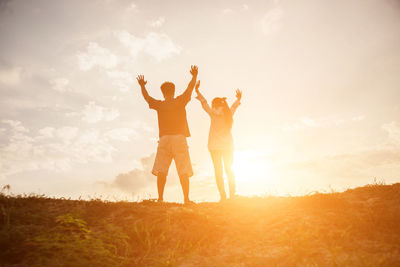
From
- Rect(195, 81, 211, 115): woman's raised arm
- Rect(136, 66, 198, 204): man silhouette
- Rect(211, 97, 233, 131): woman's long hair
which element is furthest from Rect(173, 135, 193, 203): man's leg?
Rect(211, 97, 233, 131): woman's long hair

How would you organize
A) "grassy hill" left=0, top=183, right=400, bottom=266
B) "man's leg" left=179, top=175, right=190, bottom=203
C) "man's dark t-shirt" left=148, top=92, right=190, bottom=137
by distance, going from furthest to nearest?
"man's dark t-shirt" left=148, top=92, right=190, bottom=137 → "man's leg" left=179, top=175, right=190, bottom=203 → "grassy hill" left=0, top=183, right=400, bottom=266

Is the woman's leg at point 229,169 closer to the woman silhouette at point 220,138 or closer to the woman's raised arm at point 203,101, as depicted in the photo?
the woman silhouette at point 220,138

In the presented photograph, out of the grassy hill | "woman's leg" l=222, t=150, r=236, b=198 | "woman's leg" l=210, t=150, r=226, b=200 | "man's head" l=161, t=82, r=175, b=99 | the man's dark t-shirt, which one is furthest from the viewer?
"woman's leg" l=222, t=150, r=236, b=198

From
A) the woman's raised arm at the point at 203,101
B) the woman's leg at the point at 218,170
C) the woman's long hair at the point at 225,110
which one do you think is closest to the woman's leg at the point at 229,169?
the woman's leg at the point at 218,170

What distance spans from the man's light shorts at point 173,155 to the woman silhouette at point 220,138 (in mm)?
1303

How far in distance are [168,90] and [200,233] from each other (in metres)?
3.82

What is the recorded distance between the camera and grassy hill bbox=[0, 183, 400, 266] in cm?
420

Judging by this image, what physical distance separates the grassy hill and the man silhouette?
717 millimetres

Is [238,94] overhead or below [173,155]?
overhead

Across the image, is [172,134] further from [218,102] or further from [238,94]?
[238,94]

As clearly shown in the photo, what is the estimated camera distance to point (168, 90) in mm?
7453

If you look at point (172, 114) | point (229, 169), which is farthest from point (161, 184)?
point (229, 169)

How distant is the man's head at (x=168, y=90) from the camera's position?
24.5ft

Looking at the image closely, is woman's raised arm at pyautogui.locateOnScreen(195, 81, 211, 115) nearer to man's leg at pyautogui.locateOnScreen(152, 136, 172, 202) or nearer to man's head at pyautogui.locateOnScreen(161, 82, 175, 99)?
man's head at pyautogui.locateOnScreen(161, 82, 175, 99)
